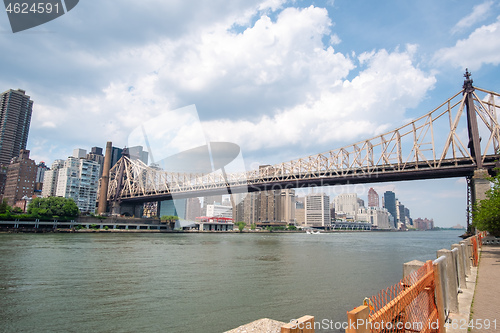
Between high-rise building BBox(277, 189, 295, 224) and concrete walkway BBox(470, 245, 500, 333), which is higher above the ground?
high-rise building BBox(277, 189, 295, 224)

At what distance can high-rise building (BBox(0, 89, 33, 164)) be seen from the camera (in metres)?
156

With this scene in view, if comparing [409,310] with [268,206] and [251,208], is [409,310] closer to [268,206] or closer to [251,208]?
[268,206]

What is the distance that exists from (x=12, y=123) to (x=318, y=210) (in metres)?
177

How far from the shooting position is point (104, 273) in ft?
56.2

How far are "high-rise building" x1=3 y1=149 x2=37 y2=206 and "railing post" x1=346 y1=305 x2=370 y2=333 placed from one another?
5505 inches

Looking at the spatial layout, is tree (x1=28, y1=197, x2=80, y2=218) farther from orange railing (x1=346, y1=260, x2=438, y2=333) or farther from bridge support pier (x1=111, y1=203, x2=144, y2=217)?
orange railing (x1=346, y1=260, x2=438, y2=333)

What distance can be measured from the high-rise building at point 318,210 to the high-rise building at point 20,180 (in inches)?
5547

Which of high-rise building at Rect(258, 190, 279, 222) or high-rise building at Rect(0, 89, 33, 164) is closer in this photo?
high-rise building at Rect(0, 89, 33, 164)

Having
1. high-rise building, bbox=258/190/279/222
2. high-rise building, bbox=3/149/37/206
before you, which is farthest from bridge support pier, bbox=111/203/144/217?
high-rise building, bbox=258/190/279/222

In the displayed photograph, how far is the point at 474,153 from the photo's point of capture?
38312mm

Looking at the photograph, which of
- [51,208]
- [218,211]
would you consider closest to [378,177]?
→ [51,208]

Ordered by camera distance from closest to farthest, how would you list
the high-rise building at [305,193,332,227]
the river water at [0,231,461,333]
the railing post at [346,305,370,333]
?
the railing post at [346,305,370,333], the river water at [0,231,461,333], the high-rise building at [305,193,332,227]

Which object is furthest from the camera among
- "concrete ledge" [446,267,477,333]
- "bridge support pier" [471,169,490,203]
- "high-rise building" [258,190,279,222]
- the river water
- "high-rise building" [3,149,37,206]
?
"high-rise building" [258,190,279,222]

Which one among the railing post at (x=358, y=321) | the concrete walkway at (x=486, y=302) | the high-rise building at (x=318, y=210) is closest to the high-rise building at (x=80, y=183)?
the concrete walkway at (x=486, y=302)
